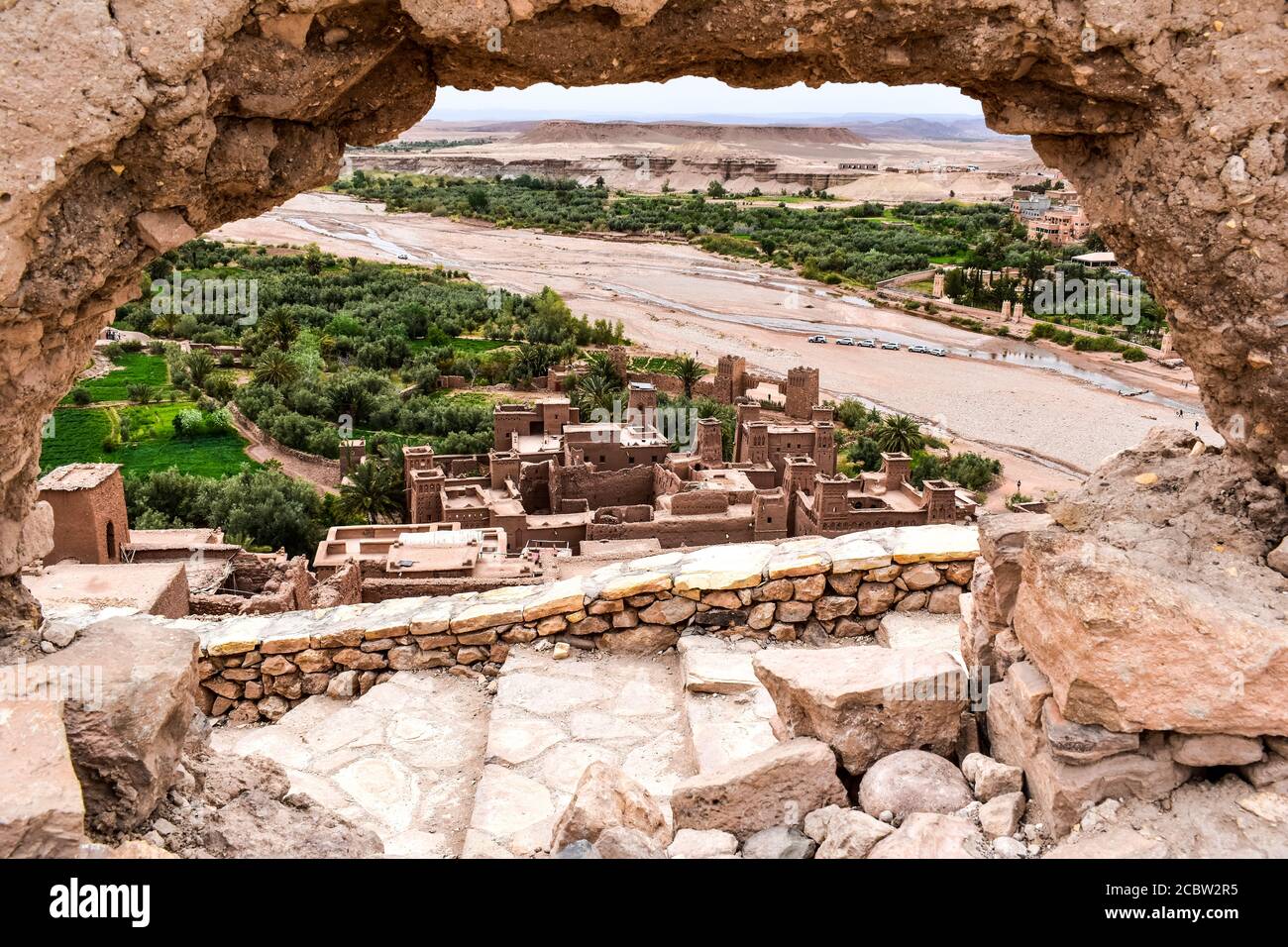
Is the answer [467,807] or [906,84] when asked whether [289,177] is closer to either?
[906,84]

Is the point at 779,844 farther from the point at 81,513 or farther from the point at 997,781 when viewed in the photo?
the point at 81,513

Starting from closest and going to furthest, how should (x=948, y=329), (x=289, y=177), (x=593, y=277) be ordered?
(x=289, y=177)
(x=948, y=329)
(x=593, y=277)

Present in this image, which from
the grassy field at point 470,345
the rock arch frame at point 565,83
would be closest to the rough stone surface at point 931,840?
the rock arch frame at point 565,83

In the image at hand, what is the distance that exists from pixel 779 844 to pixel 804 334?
5084 cm

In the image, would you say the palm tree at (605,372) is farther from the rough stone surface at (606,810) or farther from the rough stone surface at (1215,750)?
the rough stone surface at (1215,750)

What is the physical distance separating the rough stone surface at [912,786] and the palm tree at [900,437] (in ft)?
97.4

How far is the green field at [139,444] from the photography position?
29406 mm

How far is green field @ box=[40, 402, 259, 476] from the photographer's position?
96.5 ft

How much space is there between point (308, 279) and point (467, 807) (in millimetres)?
56112

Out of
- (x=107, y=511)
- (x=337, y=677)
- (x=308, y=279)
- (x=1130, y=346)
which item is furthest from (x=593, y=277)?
(x=337, y=677)

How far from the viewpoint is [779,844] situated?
361 centimetres

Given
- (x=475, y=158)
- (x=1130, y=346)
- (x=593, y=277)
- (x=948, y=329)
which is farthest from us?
(x=475, y=158)

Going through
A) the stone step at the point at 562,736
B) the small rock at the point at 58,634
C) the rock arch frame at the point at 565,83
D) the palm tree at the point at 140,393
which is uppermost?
the rock arch frame at the point at 565,83

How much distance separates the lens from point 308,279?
2235 inches
